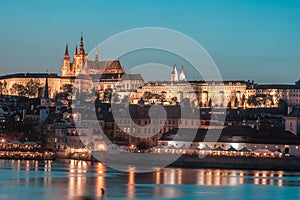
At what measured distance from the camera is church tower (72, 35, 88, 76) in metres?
131

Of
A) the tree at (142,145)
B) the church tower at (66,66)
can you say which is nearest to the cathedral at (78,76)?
the church tower at (66,66)

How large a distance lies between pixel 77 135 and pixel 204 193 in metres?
25.4

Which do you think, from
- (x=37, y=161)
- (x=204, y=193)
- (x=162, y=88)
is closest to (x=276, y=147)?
(x=37, y=161)

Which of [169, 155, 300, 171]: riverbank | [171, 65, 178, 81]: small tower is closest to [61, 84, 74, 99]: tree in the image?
[171, 65, 178, 81]: small tower

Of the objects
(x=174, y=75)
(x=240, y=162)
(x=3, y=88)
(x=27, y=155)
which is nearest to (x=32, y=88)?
(x=3, y=88)

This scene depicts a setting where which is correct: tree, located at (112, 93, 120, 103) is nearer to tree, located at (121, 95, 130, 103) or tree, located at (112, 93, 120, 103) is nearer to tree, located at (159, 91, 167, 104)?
tree, located at (121, 95, 130, 103)

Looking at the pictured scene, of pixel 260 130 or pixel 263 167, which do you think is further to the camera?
pixel 260 130

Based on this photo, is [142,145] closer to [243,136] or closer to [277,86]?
[243,136]

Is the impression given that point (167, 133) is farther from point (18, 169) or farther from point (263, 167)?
point (18, 169)

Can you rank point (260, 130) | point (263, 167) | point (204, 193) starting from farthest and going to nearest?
point (260, 130)
point (263, 167)
point (204, 193)

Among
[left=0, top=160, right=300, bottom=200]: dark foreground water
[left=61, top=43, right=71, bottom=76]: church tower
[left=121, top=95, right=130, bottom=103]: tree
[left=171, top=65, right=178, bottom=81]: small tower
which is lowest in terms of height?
[left=0, top=160, right=300, bottom=200]: dark foreground water

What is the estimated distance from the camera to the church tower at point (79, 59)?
429ft

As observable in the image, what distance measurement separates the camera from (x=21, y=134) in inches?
2340

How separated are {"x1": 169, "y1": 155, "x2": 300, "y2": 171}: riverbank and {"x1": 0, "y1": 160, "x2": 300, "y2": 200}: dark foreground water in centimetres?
174
